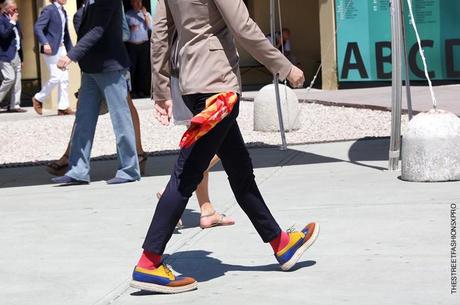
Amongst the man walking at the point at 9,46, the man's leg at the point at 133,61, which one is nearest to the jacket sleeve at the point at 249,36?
the man walking at the point at 9,46

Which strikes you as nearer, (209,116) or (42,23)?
(209,116)

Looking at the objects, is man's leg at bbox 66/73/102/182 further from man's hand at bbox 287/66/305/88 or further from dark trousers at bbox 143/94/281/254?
man's hand at bbox 287/66/305/88

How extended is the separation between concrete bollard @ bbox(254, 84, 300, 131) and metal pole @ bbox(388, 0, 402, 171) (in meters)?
3.59

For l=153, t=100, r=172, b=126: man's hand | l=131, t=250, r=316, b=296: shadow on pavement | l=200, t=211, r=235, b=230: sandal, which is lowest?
l=200, t=211, r=235, b=230: sandal

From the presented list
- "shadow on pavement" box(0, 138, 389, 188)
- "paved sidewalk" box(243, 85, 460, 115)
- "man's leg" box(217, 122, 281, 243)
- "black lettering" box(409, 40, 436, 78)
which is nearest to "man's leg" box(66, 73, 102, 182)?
"shadow on pavement" box(0, 138, 389, 188)

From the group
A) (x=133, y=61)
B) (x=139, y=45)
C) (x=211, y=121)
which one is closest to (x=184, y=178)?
(x=211, y=121)

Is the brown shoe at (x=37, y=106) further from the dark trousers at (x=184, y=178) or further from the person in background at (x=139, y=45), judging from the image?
the dark trousers at (x=184, y=178)

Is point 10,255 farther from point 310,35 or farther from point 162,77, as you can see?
point 310,35

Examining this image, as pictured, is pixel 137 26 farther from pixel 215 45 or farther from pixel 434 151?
pixel 215 45

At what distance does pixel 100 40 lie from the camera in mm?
9086

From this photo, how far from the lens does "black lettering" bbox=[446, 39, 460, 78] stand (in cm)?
1772

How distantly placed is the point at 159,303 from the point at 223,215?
85.4 inches

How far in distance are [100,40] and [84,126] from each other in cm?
75

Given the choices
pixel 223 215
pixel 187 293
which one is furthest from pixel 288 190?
pixel 187 293
